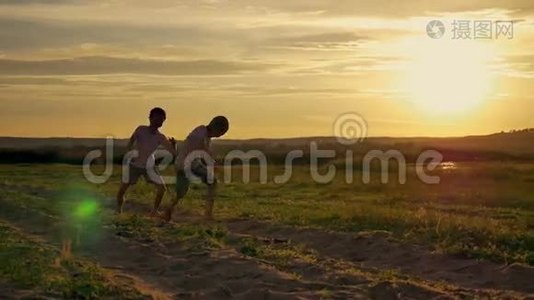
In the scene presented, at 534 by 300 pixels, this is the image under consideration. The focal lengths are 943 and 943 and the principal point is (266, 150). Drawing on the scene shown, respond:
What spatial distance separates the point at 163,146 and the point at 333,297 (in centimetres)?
820

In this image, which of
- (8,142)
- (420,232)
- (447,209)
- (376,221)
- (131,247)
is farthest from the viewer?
(8,142)

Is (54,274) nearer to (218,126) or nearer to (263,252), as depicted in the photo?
(263,252)

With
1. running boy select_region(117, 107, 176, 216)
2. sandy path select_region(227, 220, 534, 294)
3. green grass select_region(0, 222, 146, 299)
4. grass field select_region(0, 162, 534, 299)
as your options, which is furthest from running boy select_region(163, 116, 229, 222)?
green grass select_region(0, 222, 146, 299)

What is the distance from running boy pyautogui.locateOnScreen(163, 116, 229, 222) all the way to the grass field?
0.74 metres

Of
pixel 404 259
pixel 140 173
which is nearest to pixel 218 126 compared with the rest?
pixel 140 173

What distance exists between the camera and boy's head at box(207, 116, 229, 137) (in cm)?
1609

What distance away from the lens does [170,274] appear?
10.5m

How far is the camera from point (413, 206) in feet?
73.7

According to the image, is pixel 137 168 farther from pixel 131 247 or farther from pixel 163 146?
pixel 131 247

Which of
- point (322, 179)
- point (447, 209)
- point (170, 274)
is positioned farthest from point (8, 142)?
point (170, 274)

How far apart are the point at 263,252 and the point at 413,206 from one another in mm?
10975

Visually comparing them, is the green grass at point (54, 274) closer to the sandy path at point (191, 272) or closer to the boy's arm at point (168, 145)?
the sandy path at point (191, 272)

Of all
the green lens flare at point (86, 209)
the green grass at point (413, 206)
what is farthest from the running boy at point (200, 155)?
the green lens flare at point (86, 209)

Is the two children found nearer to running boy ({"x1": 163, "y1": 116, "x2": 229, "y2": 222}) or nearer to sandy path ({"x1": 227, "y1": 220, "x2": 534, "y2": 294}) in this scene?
running boy ({"x1": 163, "y1": 116, "x2": 229, "y2": 222})
